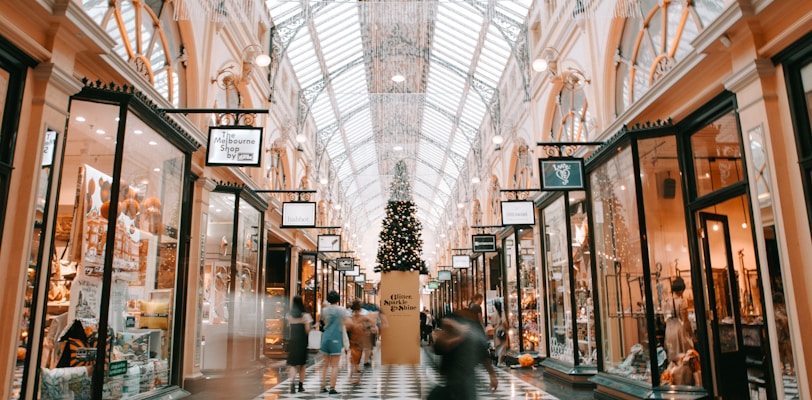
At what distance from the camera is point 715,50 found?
528 cm

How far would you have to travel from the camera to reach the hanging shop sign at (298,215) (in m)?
12.1

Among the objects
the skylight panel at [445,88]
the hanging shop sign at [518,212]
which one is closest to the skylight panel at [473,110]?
the skylight panel at [445,88]

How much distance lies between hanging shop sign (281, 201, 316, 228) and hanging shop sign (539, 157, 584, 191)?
232 inches

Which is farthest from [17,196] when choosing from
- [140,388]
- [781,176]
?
[781,176]

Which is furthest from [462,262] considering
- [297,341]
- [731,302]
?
[731,302]

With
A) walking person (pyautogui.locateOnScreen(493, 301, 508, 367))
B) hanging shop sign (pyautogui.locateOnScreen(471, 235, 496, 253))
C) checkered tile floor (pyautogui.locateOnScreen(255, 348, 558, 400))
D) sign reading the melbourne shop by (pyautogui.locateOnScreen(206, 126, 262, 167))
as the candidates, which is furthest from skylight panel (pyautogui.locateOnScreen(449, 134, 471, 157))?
sign reading the melbourne shop by (pyautogui.locateOnScreen(206, 126, 262, 167))

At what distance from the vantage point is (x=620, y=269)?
7.39 metres

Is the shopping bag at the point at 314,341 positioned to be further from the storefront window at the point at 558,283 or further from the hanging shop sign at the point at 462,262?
the hanging shop sign at the point at 462,262

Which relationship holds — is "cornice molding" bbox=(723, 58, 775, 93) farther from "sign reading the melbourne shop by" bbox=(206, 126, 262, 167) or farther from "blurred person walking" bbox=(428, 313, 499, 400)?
"sign reading the melbourne shop by" bbox=(206, 126, 262, 167)

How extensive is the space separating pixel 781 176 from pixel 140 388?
665 cm

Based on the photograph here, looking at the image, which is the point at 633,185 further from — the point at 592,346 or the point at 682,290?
the point at 592,346

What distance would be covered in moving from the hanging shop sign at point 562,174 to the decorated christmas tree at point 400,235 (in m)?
6.64

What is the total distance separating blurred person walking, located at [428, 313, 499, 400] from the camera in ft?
12.6

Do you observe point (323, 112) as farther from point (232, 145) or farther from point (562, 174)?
point (562, 174)
